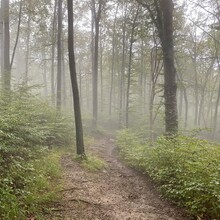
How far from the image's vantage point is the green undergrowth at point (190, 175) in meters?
5.03

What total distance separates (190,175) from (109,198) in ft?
7.38

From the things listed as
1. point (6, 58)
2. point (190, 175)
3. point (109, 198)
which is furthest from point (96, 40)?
point (190, 175)

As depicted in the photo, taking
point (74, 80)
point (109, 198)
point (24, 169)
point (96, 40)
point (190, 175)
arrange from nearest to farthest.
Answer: point (190, 175), point (24, 169), point (109, 198), point (74, 80), point (96, 40)

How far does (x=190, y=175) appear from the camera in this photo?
5.96 meters

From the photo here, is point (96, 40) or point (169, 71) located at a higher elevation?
point (96, 40)

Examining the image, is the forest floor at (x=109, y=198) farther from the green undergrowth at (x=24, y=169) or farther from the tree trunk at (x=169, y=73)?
the tree trunk at (x=169, y=73)

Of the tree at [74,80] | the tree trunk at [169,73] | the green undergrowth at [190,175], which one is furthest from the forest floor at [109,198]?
the tree trunk at [169,73]

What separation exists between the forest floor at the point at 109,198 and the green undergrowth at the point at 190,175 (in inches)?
14.0

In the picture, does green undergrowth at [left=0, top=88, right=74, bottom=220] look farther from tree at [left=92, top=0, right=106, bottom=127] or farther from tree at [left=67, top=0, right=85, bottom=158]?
tree at [left=92, top=0, right=106, bottom=127]

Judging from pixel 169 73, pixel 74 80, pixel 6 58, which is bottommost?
pixel 74 80

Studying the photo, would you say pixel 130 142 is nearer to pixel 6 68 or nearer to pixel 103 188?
pixel 103 188

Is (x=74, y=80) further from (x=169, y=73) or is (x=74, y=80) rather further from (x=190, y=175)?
(x=190, y=175)

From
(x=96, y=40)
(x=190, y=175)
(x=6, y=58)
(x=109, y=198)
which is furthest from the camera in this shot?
(x=96, y=40)

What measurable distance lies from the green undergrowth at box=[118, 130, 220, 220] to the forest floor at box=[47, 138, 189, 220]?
14.0 inches
